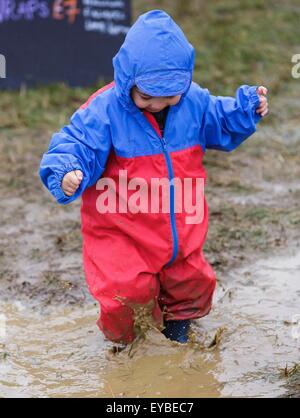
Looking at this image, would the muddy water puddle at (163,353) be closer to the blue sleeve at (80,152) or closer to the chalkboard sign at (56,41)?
the blue sleeve at (80,152)

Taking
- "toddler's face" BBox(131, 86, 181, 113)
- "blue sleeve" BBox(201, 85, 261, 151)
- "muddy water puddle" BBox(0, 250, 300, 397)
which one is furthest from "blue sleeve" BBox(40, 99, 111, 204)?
"muddy water puddle" BBox(0, 250, 300, 397)

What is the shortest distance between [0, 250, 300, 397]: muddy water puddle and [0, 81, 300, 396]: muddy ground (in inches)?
1.6

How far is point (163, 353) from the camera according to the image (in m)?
4.05

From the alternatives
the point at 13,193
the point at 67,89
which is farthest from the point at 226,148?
the point at 67,89

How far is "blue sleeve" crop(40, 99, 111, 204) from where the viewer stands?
143 inches

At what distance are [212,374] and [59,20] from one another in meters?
5.09

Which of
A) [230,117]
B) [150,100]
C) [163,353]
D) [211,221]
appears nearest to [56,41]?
[211,221]

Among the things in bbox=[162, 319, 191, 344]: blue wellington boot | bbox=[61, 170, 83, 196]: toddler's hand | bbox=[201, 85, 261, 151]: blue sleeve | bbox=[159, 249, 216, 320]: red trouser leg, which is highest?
bbox=[201, 85, 261, 151]: blue sleeve

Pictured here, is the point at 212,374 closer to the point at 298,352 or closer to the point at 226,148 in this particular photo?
the point at 298,352

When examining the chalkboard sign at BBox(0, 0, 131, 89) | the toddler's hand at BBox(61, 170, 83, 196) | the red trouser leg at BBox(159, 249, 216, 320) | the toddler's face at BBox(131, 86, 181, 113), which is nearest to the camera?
the toddler's hand at BBox(61, 170, 83, 196)

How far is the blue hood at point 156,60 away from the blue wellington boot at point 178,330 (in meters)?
1.15

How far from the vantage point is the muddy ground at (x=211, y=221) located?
498cm

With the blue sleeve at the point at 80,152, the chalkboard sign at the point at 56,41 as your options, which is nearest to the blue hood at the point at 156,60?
the blue sleeve at the point at 80,152

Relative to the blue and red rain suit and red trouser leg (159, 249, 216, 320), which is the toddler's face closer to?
the blue and red rain suit
